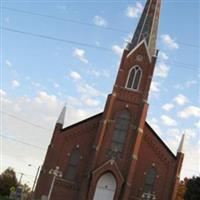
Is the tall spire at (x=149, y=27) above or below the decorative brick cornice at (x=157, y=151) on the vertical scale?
above

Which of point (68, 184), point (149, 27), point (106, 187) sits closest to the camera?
point (106, 187)

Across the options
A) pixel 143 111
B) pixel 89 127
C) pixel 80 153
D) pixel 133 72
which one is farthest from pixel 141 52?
pixel 80 153

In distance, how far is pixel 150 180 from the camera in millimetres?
41594

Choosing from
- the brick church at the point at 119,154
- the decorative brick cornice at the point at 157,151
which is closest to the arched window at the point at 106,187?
the brick church at the point at 119,154

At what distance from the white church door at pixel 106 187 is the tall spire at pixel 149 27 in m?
14.8

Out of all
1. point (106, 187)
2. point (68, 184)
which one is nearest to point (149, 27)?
point (106, 187)

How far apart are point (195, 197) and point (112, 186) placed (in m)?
8.48

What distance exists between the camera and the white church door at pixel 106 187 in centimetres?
4003

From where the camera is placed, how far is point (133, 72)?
4441 centimetres

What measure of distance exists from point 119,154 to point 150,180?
14.4ft

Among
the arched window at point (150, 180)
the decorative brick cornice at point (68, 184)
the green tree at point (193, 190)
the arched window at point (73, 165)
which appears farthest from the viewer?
the arched window at point (73, 165)

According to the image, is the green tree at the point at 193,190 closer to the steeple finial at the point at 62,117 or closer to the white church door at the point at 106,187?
the white church door at the point at 106,187

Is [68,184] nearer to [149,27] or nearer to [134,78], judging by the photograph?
[134,78]

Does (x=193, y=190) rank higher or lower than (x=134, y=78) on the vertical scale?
lower
